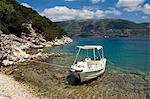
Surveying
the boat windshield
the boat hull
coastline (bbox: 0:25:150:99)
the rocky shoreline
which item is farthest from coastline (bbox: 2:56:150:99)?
the rocky shoreline

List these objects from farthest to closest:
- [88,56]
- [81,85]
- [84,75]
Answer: [88,56], [84,75], [81,85]

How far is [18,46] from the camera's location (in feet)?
240

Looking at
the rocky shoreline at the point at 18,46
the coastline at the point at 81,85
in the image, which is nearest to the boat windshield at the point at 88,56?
the coastline at the point at 81,85

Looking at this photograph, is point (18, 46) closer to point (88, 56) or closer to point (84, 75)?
point (88, 56)

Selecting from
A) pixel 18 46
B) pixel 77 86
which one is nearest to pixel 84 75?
pixel 77 86

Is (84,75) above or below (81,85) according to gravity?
above

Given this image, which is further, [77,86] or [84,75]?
[84,75]

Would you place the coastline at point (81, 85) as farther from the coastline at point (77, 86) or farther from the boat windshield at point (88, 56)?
the boat windshield at point (88, 56)

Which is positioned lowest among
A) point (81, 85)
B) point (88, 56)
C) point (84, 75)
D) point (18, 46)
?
point (88, 56)

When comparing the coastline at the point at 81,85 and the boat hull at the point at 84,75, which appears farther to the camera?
the boat hull at the point at 84,75

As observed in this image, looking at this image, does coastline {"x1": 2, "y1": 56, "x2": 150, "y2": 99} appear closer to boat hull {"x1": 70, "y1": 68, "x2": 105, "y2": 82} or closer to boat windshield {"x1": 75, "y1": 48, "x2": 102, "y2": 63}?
boat hull {"x1": 70, "y1": 68, "x2": 105, "y2": 82}

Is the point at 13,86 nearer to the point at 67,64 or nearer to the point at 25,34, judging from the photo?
the point at 67,64

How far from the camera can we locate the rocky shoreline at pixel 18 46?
47.9 metres

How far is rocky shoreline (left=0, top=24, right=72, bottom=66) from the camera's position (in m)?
47.9
